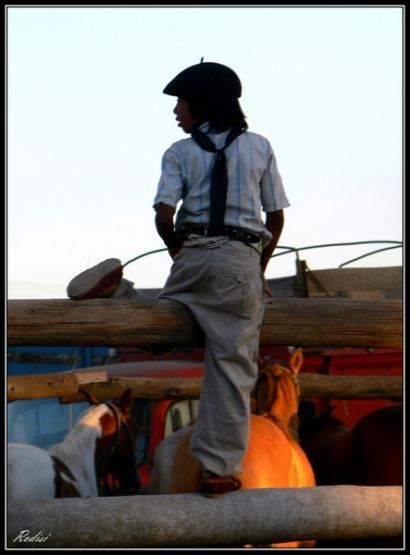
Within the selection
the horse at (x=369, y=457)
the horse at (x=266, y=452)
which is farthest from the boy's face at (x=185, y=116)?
the horse at (x=369, y=457)

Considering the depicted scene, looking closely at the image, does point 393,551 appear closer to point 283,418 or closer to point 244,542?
point 244,542

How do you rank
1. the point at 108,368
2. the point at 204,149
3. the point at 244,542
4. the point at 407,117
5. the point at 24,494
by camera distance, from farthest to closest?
the point at 108,368
the point at 24,494
the point at 407,117
the point at 204,149
the point at 244,542

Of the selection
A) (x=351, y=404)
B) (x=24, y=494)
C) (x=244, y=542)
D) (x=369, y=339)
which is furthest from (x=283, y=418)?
(x=351, y=404)

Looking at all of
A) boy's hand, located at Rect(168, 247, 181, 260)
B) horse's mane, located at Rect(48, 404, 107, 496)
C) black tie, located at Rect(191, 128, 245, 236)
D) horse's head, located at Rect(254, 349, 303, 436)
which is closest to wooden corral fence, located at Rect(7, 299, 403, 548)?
boy's hand, located at Rect(168, 247, 181, 260)

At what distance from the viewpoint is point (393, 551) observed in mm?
4703

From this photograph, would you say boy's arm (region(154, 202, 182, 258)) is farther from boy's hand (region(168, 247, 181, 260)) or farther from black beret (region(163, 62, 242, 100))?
black beret (region(163, 62, 242, 100))


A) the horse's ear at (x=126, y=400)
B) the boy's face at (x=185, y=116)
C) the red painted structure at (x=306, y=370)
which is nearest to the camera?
the boy's face at (x=185, y=116)

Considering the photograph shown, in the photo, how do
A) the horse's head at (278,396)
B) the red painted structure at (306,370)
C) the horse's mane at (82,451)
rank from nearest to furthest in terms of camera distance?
the horse's head at (278,396) → the horse's mane at (82,451) → the red painted structure at (306,370)

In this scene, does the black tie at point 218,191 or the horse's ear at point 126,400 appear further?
the horse's ear at point 126,400

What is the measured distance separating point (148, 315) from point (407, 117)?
1542 millimetres

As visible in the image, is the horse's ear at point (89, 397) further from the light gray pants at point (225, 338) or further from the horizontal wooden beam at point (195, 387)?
the light gray pants at point (225, 338)

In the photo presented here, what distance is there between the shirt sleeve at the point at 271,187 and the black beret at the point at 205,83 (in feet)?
0.97

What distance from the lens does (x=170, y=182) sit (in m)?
4.08

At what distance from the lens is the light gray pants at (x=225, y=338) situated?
3930 millimetres
